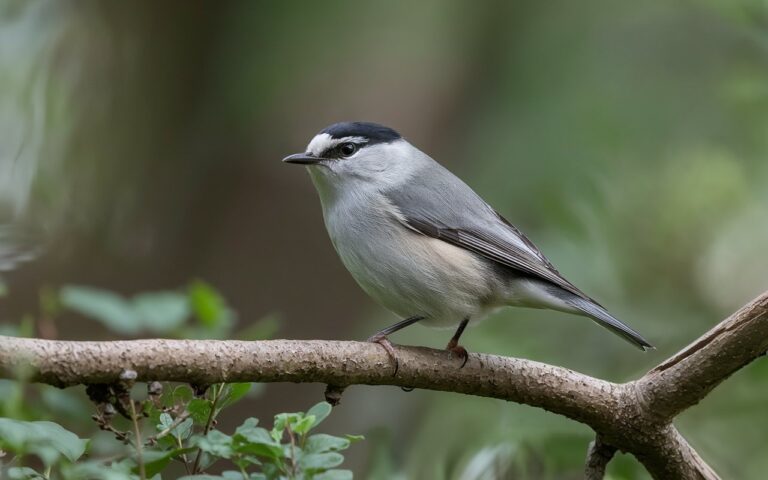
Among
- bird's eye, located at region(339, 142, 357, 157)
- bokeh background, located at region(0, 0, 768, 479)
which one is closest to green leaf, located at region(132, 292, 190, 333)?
bird's eye, located at region(339, 142, 357, 157)

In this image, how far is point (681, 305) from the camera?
555 centimetres

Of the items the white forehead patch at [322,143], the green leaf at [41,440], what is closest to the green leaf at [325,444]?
the green leaf at [41,440]

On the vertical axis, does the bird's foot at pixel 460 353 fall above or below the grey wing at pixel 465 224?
below

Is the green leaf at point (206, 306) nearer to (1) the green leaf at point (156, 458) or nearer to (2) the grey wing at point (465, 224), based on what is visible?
(2) the grey wing at point (465, 224)

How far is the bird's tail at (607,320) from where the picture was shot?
3422 mm

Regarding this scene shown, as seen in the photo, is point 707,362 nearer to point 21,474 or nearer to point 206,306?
point 206,306

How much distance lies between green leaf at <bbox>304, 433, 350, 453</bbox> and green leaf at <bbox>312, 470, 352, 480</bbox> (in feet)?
0.14

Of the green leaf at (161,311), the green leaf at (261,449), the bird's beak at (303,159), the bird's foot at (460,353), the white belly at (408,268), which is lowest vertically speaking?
the green leaf at (161,311)

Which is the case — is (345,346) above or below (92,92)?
below

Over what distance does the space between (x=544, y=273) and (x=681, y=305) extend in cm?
230

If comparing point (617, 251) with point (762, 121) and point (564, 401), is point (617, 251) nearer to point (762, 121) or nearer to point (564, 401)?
point (762, 121)

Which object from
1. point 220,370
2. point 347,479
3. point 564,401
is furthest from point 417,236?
point 347,479

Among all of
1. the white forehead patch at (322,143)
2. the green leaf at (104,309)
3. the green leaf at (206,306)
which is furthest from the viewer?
the white forehead patch at (322,143)

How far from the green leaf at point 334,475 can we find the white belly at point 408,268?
179cm
